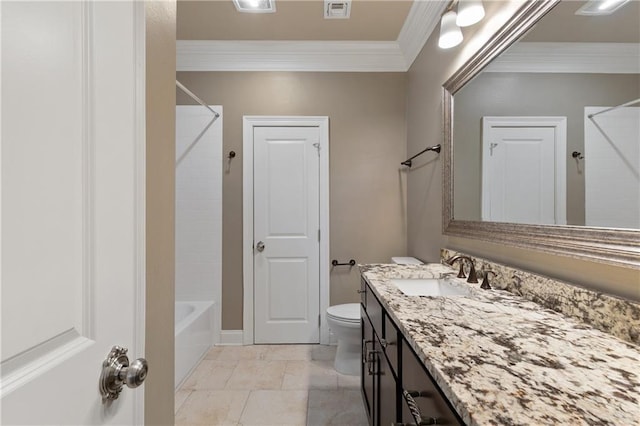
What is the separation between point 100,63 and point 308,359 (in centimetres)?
248

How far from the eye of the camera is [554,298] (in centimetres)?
104

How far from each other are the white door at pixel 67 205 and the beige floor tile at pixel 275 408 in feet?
4.52

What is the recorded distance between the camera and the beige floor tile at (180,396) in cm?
190

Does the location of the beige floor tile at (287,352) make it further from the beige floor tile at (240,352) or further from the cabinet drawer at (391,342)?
the cabinet drawer at (391,342)

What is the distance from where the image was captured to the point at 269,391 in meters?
2.03

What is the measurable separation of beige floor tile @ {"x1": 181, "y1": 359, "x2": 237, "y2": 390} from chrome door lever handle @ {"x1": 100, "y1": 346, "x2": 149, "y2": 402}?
180 centimetres

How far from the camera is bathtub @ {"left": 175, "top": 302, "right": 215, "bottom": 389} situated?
2125 mm

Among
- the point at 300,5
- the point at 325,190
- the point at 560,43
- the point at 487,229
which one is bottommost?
the point at 487,229

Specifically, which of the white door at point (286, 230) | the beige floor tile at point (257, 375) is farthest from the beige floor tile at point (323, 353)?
the beige floor tile at point (257, 375)

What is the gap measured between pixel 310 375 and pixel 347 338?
1.25 ft

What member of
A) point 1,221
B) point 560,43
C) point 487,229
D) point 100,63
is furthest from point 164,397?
point 560,43

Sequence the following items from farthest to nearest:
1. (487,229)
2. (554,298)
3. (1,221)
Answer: (487,229) → (554,298) → (1,221)

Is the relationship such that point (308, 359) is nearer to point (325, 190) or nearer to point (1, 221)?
point (325, 190)

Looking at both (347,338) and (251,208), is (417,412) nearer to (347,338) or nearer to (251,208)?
(347,338)
